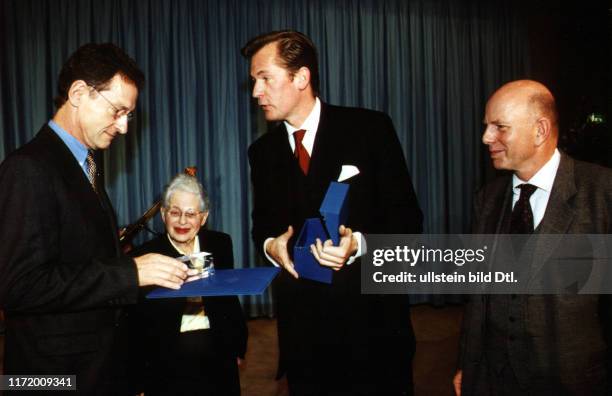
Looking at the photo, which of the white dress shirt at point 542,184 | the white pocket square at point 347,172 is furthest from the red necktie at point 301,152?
the white dress shirt at point 542,184

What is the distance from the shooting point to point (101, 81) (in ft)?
4.83

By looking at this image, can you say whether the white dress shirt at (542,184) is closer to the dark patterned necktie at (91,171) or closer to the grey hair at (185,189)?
the dark patterned necktie at (91,171)

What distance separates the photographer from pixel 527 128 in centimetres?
169

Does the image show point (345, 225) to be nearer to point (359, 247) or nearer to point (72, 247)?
point (359, 247)

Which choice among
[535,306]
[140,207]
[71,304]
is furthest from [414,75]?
[71,304]

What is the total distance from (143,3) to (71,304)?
4.34 meters

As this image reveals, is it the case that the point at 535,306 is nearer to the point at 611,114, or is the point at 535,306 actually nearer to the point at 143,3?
the point at 611,114

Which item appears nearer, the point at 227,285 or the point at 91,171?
the point at 227,285

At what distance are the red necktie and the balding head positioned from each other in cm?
76

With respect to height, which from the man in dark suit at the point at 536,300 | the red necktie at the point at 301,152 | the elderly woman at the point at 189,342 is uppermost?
the red necktie at the point at 301,152

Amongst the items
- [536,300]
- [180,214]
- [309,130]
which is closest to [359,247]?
[309,130]

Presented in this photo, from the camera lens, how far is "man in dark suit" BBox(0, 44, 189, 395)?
1.23 metres

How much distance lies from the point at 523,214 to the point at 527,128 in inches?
12.8

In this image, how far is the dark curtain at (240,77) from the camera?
4.63 metres
